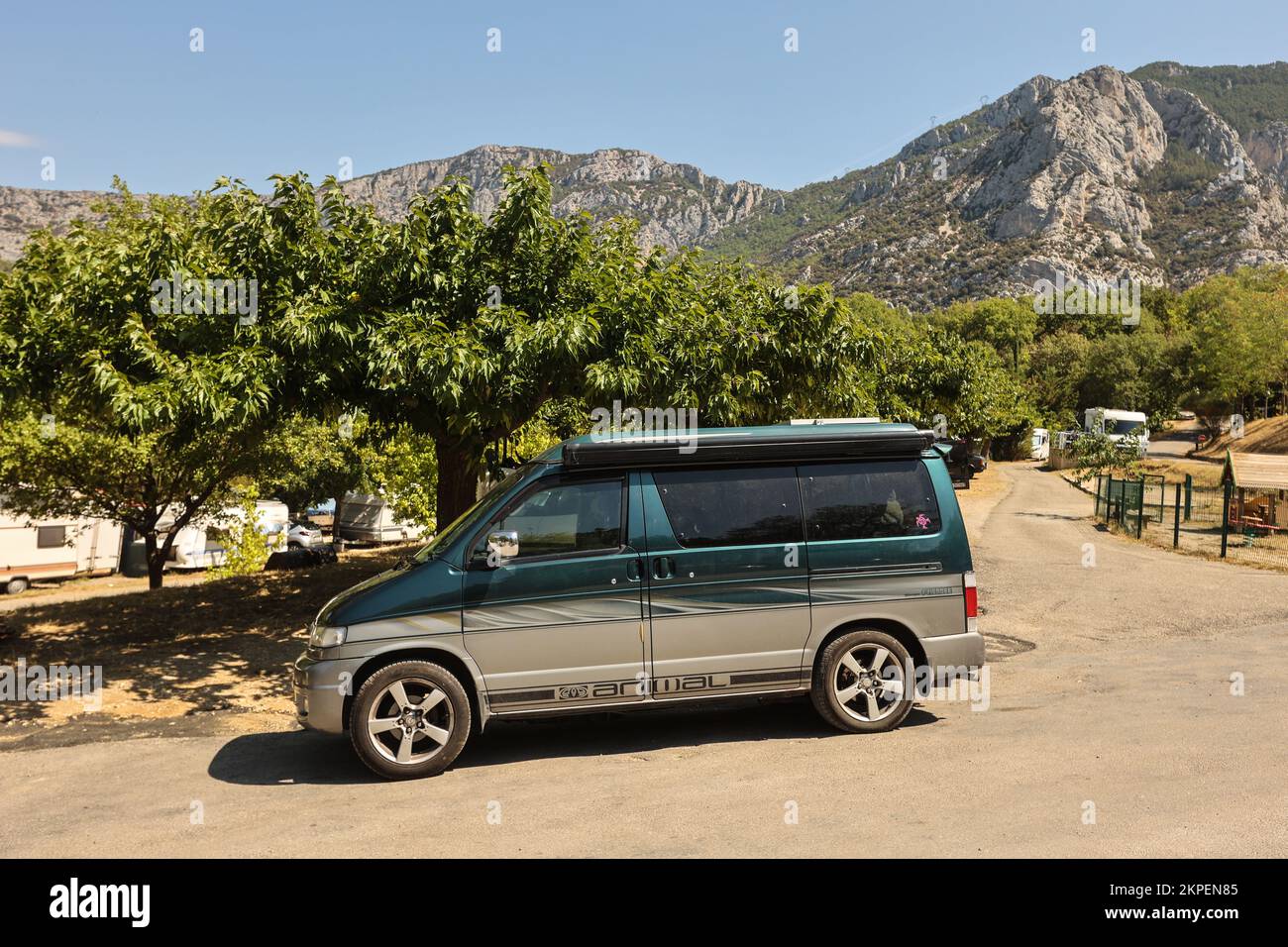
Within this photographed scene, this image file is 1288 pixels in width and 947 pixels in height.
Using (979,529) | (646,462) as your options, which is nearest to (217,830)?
(646,462)

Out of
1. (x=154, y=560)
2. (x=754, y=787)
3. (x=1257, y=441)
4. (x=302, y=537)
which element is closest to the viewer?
(x=754, y=787)

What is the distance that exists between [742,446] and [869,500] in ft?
3.61

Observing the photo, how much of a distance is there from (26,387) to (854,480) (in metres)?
8.52

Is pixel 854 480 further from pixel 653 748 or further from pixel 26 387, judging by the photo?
pixel 26 387

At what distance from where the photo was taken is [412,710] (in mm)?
6180

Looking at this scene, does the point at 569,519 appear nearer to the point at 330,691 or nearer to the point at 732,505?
the point at 732,505

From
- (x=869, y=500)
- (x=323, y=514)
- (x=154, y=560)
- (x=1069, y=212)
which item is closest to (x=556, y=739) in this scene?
(x=869, y=500)

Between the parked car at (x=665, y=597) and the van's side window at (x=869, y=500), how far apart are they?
0.01m

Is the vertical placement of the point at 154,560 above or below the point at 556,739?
below

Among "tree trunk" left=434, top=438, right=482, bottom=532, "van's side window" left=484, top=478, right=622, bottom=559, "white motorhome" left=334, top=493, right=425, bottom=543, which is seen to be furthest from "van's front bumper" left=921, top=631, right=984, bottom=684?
"white motorhome" left=334, top=493, right=425, bottom=543

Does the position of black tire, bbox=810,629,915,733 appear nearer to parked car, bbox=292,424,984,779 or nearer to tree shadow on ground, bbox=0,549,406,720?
parked car, bbox=292,424,984,779

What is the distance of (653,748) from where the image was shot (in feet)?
22.1

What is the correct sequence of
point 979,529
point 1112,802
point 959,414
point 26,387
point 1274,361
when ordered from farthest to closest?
point 1274,361 → point 959,414 → point 979,529 → point 26,387 → point 1112,802

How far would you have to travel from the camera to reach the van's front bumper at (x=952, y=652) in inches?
275
